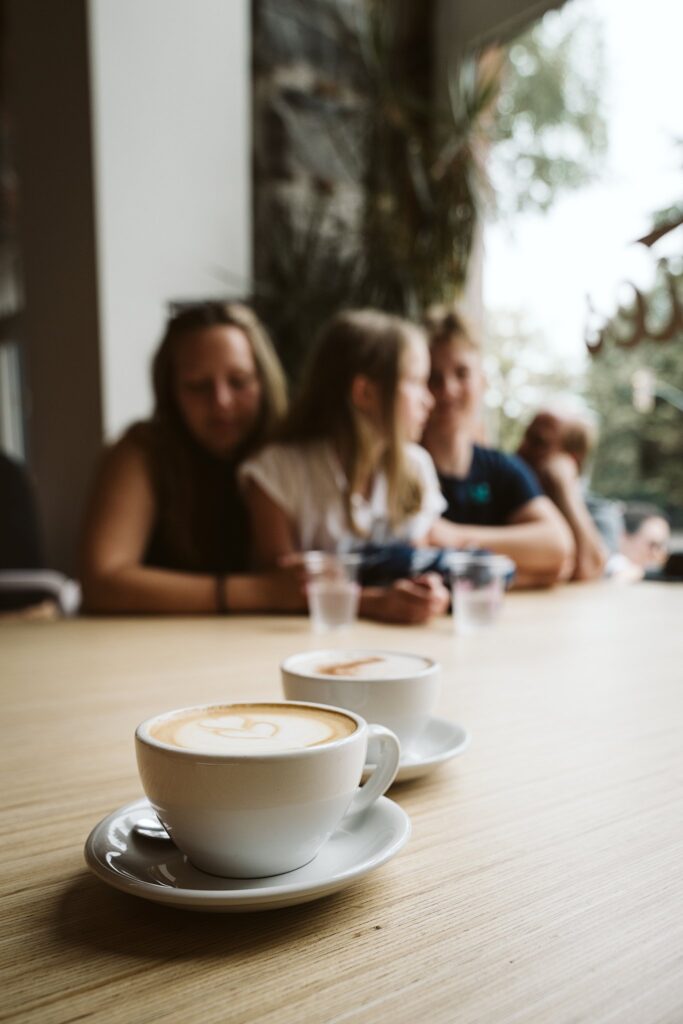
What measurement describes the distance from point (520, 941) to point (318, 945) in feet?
0.33

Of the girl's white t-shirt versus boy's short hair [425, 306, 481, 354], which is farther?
boy's short hair [425, 306, 481, 354]

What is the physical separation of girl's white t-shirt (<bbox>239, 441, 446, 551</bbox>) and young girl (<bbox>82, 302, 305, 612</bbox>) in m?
0.13

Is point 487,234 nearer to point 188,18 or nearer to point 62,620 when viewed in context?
point 188,18

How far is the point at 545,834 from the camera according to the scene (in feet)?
1.75

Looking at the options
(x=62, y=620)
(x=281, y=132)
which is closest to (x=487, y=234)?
(x=281, y=132)

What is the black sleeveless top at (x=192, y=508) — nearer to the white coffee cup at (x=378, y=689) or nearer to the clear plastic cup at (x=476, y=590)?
the clear plastic cup at (x=476, y=590)

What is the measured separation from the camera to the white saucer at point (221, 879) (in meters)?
0.39

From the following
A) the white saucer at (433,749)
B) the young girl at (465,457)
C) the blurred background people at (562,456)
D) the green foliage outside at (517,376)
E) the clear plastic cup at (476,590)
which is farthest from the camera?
the green foliage outside at (517,376)

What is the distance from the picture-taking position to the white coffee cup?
0.62 metres

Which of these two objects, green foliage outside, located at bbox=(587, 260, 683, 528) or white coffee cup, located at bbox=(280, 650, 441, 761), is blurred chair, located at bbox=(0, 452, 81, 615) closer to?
green foliage outside, located at bbox=(587, 260, 683, 528)

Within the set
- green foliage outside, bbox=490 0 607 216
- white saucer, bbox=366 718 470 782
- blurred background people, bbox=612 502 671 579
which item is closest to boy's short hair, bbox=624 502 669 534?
blurred background people, bbox=612 502 671 579

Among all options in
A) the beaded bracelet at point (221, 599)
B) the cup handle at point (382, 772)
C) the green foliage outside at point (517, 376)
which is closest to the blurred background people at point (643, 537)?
the green foliage outside at point (517, 376)

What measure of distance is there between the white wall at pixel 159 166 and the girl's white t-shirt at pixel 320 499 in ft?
3.96

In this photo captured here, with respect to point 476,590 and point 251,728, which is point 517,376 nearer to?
point 476,590
